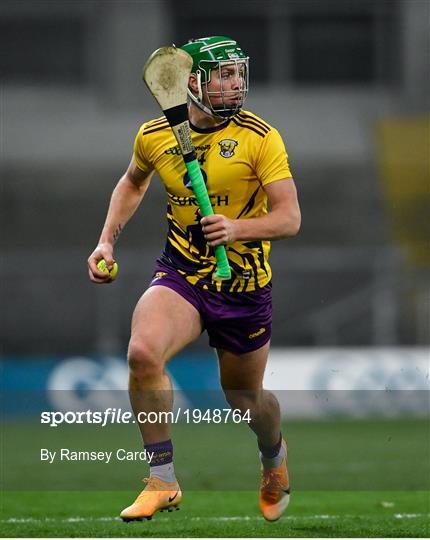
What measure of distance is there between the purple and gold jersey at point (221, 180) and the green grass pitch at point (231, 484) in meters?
1.42

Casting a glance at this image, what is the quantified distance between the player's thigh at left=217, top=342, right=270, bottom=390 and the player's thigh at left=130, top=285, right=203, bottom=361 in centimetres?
27

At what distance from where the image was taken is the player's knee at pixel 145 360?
5.78m

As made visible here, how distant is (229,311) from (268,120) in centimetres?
1558

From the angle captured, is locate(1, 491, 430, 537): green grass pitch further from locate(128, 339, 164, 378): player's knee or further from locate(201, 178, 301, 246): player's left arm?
locate(201, 178, 301, 246): player's left arm

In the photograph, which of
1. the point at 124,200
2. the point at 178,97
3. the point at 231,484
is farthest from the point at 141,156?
the point at 231,484

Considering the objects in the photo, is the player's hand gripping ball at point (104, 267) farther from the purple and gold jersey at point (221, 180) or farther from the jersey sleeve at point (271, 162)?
the jersey sleeve at point (271, 162)

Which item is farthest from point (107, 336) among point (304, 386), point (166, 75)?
point (166, 75)

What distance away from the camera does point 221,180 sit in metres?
6.11

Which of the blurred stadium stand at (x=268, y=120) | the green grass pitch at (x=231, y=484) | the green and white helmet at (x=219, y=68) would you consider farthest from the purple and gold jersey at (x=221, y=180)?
the blurred stadium stand at (x=268, y=120)

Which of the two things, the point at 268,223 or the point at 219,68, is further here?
the point at 219,68

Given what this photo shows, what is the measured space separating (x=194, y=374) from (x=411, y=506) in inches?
276

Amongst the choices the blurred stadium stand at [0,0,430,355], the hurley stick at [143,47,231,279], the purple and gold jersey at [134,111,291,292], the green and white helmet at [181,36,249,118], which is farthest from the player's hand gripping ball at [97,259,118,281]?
the blurred stadium stand at [0,0,430,355]

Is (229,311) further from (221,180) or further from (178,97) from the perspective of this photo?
(178,97)

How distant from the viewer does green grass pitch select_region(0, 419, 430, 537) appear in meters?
6.96
